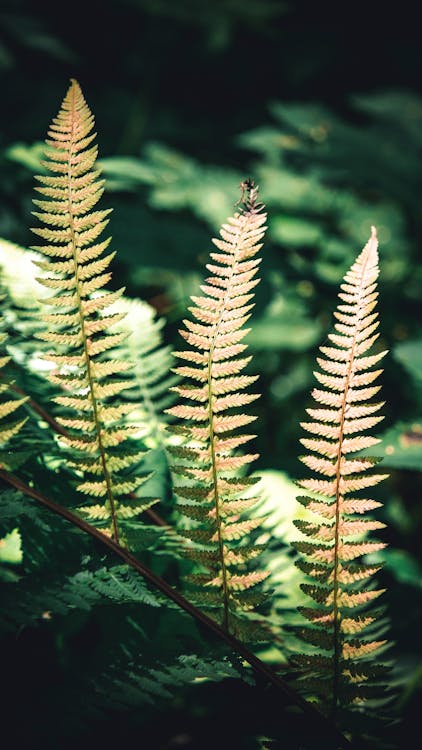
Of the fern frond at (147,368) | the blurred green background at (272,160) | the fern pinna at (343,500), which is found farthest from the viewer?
the blurred green background at (272,160)

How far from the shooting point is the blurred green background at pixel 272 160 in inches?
54.9

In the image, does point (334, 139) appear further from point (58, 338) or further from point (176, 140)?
point (58, 338)

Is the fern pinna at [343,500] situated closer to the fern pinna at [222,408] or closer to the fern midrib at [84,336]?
the fern pinna at [222,408]

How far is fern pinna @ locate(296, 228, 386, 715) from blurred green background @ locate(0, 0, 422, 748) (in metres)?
0.42

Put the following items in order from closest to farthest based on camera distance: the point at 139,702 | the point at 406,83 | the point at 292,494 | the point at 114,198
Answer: the point at 139,702 < the point at 292,494 < the point at 114,198 < the point at 406,83

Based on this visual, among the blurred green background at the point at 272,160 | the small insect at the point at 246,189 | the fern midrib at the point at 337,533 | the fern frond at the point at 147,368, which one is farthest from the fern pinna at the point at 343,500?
the blurred green background at the point at 272,160

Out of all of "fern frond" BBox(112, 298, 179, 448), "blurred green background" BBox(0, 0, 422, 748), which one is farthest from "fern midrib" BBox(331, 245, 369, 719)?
"blurred green background" BBox(0, 0, 422, 748)

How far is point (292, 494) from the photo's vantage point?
0.86m

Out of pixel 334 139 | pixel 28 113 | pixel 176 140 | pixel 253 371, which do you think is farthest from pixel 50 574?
pixel 176 140

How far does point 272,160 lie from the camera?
2.43 meters

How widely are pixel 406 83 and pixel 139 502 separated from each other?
3458mm

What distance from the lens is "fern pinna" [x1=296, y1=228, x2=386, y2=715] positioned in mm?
429

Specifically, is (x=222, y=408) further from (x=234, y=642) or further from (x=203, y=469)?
(x=234, y=642)

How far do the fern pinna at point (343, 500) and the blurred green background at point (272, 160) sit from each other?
0.42m
